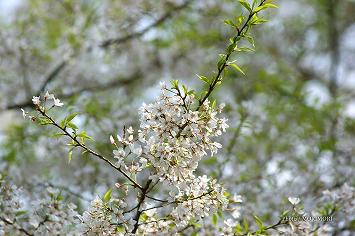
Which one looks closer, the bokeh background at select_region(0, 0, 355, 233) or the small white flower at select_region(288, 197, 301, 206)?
the small white flower at select_region(288, 197, 301, 206)

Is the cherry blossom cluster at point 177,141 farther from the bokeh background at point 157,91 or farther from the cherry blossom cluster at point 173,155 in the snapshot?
the bokeh background at point 157,91

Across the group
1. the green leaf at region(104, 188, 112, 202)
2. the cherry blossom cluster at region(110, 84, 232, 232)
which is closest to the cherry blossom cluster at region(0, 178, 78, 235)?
the green leaf at region(104, 188, 112, 202)

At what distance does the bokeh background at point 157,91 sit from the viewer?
5098 millimetres

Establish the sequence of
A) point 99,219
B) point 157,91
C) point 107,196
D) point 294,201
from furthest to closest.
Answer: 1. point 157,91
2. point 294,201
3. point 107,196
4. point 99,219

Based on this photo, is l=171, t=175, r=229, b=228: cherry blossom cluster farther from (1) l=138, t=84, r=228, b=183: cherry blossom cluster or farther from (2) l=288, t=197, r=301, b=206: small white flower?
(2) l=288, t=197, r=301, b=206: small white flower

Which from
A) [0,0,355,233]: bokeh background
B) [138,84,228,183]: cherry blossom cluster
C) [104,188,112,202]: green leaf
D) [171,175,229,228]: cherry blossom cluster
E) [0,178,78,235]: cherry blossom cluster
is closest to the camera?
[138,84,228,183]: cherry blossom cluster

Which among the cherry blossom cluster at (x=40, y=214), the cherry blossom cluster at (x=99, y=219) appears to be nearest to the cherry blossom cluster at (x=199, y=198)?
the cherry blossom cluster at (x=99, y=219)

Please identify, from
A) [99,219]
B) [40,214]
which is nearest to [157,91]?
[40,214]

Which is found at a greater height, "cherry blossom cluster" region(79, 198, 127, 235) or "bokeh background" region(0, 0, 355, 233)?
"bokeh background" region(0, 0, 355, 233)

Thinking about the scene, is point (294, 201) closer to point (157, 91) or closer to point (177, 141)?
point (177, 141)

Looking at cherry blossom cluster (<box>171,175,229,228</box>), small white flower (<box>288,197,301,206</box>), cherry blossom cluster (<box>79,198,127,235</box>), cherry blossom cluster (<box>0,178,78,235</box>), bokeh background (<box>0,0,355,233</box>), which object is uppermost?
bokeh background (<box>0,0,355,233</box>)

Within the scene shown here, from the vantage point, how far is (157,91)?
628 cm

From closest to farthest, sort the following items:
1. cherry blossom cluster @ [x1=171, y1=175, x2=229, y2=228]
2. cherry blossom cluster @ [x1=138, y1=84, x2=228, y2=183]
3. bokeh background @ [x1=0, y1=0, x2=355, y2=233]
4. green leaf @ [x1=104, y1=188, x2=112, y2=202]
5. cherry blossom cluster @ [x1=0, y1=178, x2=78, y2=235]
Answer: cherry blossom cluster @ [x1=138, y1=84, x2=228, y2=183] → cherry blossom cluster @ [x1=171, y1=175, x2=229, y2=228] → green leaf @ [x1=104, y1=188, x2=112, y2=202] → cherry blossom cluster @ [x1=0, y1=178, x2=78, y2=235] → bokeh background @ [x1=0, y1=0, x2=355, y2=233]

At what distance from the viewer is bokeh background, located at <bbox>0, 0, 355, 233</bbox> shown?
5098 mm
